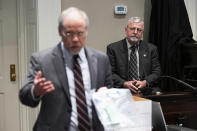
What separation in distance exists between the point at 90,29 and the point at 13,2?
91cm

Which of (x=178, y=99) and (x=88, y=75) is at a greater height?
(x=88, y=75)

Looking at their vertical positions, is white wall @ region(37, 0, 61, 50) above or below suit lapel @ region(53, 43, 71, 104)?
above

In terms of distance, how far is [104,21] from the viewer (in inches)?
146

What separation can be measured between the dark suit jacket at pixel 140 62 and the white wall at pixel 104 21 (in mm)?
352

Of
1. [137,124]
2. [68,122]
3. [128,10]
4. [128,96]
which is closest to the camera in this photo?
[68,122]

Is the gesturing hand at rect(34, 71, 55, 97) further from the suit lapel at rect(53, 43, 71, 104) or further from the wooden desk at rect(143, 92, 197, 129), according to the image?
the wooden desk at rect(143, 92, 197, 129)

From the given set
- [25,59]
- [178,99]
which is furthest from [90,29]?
[178,99]

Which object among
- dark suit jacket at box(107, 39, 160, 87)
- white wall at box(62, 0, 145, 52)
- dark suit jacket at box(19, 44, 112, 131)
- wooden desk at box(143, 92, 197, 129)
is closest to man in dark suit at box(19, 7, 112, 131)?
dark suit jacket at box(19, 44, 112, 131)

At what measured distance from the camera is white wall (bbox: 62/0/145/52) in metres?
3.64

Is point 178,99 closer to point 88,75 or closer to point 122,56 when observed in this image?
point 122,56

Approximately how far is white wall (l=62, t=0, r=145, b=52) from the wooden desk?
118 centimetres

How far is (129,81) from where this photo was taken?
3.27 m

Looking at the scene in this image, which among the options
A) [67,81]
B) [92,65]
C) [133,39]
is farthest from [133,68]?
[67,81]

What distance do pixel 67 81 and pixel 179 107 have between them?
5.15 ft
